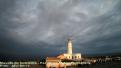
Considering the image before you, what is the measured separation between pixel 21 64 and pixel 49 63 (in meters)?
27.5

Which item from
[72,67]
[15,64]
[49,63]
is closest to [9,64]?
[15,64]

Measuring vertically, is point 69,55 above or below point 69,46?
below

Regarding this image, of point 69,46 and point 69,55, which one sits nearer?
point 69,55

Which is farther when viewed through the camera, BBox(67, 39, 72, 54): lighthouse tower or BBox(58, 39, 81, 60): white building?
BBox(67, 39, 72, 54): lighthouse tower

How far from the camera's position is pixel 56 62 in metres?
78.8

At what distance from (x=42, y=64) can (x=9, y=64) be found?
18400 mm

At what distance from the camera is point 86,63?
9812cm

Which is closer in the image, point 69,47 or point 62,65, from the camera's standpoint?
point 62,65

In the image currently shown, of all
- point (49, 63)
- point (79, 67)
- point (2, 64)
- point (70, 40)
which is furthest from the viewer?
point (70, 40)

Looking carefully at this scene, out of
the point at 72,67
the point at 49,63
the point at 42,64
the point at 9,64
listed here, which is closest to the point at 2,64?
the point at 9,64

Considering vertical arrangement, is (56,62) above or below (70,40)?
below

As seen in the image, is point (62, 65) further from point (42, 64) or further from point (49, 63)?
point (42, 64)

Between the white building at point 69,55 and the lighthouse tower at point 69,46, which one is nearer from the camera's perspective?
the white building at point 69,55

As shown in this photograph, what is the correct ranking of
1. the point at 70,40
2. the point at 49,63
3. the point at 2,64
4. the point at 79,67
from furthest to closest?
the point at 70,40, the point at 2,64, the point at 79,67, the point at 49,63
